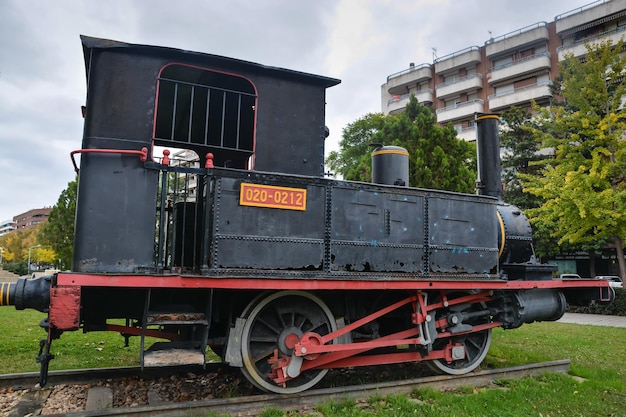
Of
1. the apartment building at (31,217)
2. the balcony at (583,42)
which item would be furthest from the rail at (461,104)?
the apartment building at (31,217)

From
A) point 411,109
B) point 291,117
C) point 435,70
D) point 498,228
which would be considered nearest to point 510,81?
point 435,70

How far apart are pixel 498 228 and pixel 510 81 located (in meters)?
34.5

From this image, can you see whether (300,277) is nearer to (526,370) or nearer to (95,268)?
(95,268)

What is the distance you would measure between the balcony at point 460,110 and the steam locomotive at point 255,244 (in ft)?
112

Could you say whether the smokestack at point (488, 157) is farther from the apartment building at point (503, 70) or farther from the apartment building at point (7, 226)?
the apartment building at point (7, 226)

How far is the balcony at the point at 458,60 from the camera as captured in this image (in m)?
38.8

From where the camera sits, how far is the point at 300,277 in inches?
185

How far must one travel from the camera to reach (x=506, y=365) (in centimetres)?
699

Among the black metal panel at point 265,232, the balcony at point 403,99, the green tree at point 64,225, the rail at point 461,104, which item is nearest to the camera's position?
the black metal panel at point 265,232

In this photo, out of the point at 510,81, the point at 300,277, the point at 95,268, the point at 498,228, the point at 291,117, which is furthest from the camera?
the point at 510,81

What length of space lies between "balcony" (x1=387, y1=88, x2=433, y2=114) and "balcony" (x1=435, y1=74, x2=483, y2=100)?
0.88 m

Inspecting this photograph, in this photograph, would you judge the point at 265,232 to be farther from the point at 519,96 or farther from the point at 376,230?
the point at 519,96

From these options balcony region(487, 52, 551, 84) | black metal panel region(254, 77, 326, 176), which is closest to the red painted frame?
black metal panel region(254, 77, 326, 176)

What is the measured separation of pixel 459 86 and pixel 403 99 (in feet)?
18.6
